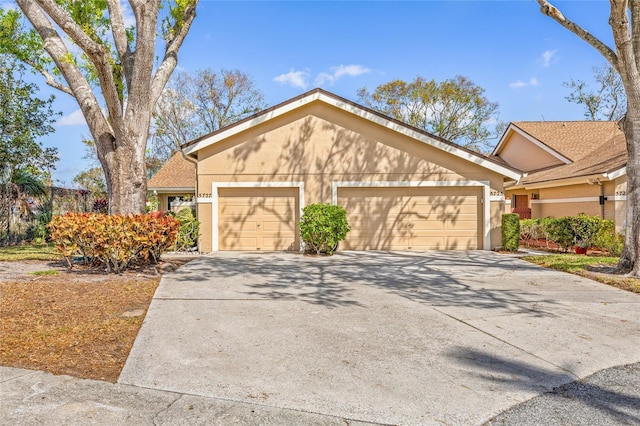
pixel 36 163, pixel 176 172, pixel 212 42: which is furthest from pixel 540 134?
pixel 36 163

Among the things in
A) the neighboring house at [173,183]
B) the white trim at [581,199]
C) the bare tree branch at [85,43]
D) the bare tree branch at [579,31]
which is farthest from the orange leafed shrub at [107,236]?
the white trim at [581,199]

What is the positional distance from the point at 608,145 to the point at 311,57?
15.4 m

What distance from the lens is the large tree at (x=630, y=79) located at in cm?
836

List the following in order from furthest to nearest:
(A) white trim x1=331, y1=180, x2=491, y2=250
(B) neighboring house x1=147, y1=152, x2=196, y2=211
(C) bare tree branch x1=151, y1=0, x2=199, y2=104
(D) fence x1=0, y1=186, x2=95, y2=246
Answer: (B) neighboring house x1=147, y1=152, x2=196, y2=211 → (D) fence x1=0, y1=186, x2=95, y2=246 → (A) white trim x1=331, y1=180, x2=491, y2=250 → (C) bare tree branch x1=151, y1=0, x2=199, y2=104

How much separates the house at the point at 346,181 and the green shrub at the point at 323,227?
1.07 m

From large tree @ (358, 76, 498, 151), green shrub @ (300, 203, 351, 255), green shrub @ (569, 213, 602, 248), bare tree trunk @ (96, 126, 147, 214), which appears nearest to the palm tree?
bare tree trunk @ (96, 126, 147, 214)

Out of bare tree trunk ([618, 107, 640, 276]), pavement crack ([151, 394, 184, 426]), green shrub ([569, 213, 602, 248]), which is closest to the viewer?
pavement crack ([151, 394, 184, 426])

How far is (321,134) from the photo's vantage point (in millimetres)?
13664

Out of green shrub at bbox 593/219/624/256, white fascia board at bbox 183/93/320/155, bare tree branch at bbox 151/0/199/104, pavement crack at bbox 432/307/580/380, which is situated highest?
bare tree branch at bbox 151/0/199/104

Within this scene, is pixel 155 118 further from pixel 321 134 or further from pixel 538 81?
pixel 538 81

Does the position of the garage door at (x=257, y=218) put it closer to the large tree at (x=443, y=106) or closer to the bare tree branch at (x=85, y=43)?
the bare tree branch at (x=85, y=43)

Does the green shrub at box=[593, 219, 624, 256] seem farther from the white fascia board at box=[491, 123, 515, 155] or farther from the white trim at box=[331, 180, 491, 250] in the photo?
the white fascia board at box=[491, 123, 515, 155]

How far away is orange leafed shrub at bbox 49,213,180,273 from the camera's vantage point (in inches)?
316

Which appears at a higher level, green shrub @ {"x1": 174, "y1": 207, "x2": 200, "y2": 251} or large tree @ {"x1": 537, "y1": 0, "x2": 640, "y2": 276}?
large tree @ {"x1": 537, "y1": 0, "x2": 640, "y2": 276}
